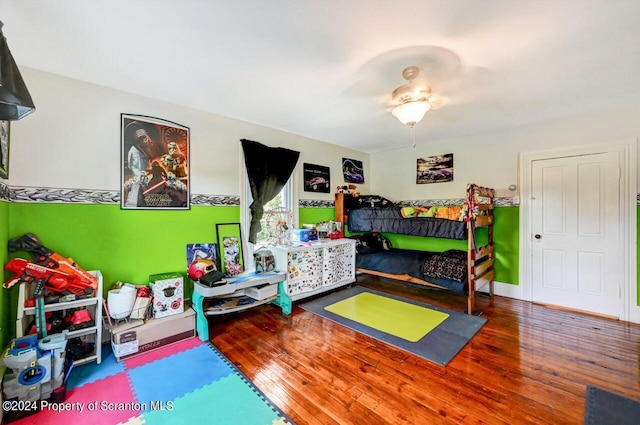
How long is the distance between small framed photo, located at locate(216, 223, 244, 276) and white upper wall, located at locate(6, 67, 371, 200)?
465 mm

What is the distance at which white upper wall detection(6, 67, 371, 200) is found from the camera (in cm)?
219

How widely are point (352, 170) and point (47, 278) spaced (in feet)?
14.2

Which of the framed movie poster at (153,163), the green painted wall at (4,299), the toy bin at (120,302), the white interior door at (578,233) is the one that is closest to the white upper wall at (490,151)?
the white interior door at (578,233)

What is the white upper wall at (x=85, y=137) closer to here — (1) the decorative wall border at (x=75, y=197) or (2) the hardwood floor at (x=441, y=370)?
(1) the decorative wall border at (x=75, y=197)

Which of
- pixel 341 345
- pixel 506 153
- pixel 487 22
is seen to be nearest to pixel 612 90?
pixel 506 153

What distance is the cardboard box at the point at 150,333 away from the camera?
2244 millimetres

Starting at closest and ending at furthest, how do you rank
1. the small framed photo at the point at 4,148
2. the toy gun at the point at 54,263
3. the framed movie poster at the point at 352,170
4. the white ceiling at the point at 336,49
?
1. the white ceiling at the point at 336,49
2. the small framed photo at the point at 4,148
3. the toy gun at the point at 54,263
4. the framed movie poster at the point at 352,170

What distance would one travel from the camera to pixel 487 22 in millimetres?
1631

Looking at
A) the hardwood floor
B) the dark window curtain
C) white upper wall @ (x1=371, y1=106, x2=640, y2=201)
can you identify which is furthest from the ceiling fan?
the hardwood floor

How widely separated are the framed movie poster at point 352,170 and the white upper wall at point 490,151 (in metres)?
0.37

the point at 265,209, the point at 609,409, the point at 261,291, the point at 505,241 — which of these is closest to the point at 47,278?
the point at 261,291

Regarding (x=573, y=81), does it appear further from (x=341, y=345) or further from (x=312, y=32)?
(x=341, y=345)

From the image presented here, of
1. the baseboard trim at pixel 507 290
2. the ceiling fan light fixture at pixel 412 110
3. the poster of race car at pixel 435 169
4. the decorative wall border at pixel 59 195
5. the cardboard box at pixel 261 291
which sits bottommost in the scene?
the baseboard trim at pixel 507 290

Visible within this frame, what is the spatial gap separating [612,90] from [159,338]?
4983mm
